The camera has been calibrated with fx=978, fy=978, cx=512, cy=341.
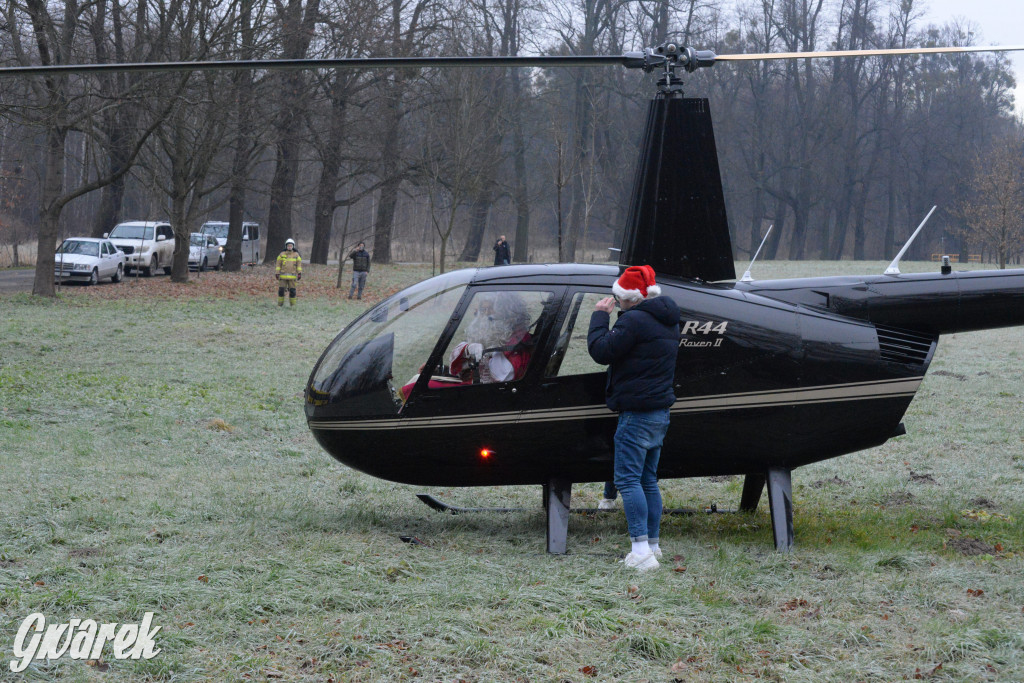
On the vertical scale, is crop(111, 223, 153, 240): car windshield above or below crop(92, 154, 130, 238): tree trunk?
below

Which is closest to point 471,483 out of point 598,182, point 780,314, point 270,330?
point 780,314

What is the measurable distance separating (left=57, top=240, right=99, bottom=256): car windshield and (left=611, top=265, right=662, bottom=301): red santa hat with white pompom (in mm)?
27749

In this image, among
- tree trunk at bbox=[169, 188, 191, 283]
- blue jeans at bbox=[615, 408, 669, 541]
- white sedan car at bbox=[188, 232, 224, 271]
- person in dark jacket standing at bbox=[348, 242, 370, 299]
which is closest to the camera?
blue jeans at bbox=[615, 408, 669, 541]

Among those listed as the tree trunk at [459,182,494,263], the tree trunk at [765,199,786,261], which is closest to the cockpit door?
the tree trunk at [459,182,494,263]

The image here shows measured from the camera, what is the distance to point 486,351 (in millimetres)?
6816

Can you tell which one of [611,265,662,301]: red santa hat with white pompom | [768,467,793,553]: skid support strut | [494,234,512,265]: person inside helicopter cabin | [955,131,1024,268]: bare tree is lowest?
[768,467,793,553]: skid support strut

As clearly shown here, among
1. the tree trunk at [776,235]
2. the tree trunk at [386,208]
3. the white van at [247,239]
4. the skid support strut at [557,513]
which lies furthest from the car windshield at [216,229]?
the skid support strut at [557,513]

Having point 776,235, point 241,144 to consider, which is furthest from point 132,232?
point 776,235

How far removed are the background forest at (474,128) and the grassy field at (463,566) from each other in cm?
1308

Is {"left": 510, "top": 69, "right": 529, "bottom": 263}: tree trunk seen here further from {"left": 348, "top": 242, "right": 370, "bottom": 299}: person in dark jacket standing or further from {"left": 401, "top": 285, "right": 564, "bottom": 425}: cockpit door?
{"left": 401, "top": 285, "right": 564, "bottom": 425}: cockpit door

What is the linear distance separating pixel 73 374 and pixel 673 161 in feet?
33.5

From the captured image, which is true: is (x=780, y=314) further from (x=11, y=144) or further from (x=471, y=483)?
(x=11, y=144)

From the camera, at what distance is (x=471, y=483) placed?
710 cm

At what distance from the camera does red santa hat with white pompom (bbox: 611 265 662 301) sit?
6.27 meters
